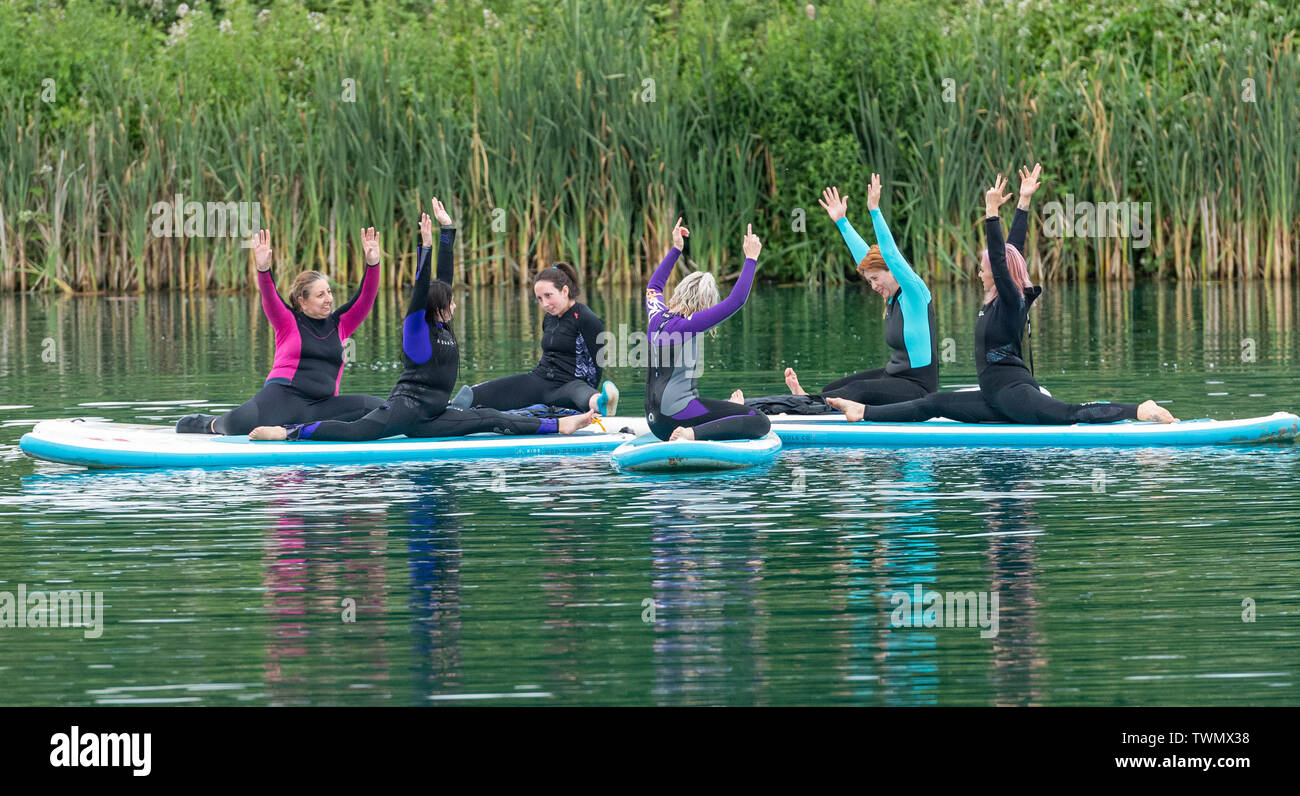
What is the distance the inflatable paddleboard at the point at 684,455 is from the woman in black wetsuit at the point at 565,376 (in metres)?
1.58

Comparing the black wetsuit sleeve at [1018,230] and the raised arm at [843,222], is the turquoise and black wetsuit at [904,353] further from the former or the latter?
the black wetsuit sleeve at [1018,230]

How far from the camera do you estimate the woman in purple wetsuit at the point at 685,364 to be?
11062 mm

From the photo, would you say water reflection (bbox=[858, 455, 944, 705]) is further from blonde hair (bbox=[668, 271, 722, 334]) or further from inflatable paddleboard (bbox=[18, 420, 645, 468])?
inflatable paddleboard (bbox=[18, 420, 645, 468])

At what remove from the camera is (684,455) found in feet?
36.4

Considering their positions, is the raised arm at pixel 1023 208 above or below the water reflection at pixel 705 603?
above

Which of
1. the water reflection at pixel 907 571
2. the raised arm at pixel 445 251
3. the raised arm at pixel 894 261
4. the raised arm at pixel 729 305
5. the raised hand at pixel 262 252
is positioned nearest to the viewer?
the water reflection at pixel 907 571

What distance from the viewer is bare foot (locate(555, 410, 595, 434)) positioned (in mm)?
12289

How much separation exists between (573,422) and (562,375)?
866 millimetres

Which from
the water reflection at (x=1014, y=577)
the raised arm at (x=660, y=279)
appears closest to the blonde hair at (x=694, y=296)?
the raised arm at (x=660, y=279)

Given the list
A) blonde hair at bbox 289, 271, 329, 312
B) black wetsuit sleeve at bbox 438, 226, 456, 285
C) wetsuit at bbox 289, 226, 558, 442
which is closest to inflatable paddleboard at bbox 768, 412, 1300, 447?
wetsuit at bbox 289, 226, 558, 442

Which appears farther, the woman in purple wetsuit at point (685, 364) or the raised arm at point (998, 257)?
the raised arm at point (998, 257)

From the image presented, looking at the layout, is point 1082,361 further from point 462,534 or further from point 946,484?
point 462,534

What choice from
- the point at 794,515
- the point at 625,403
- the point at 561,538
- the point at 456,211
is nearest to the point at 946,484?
the point at 794,515
